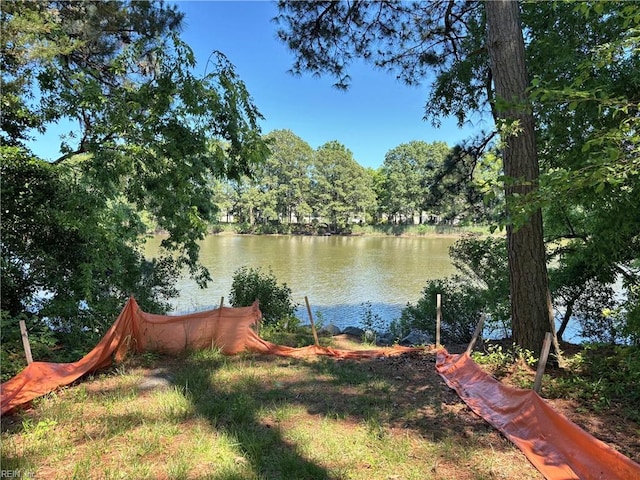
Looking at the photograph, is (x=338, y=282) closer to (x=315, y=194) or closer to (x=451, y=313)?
(x=451, y=313)

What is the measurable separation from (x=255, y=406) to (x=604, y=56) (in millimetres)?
3823

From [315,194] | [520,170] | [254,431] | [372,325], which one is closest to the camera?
[254,431]

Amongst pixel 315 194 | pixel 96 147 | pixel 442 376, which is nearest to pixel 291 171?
pixel 315 194

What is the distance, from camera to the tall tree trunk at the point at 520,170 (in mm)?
3918

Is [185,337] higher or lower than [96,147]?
lower

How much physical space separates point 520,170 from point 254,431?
3526 mm

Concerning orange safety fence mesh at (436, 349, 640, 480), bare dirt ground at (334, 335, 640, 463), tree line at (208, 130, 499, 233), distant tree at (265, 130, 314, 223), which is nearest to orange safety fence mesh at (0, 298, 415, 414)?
bare dirt ground at (334, 335, 640, 463)

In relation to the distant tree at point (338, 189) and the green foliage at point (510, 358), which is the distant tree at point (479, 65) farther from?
the distant tree at point (338, 189)

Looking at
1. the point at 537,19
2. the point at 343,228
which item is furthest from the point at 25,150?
the point at 343,228

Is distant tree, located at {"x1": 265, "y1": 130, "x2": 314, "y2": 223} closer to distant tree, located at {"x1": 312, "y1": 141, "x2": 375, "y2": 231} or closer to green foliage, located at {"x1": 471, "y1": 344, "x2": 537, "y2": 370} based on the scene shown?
distant tree, located at {"x1": 312, "y1": 141, "x2": 375, "y2": 231}

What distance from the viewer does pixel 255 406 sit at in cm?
341

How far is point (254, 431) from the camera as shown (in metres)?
2.96

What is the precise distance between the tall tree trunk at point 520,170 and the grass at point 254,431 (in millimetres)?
1256

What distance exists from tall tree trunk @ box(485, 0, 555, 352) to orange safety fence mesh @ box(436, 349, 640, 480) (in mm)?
938
